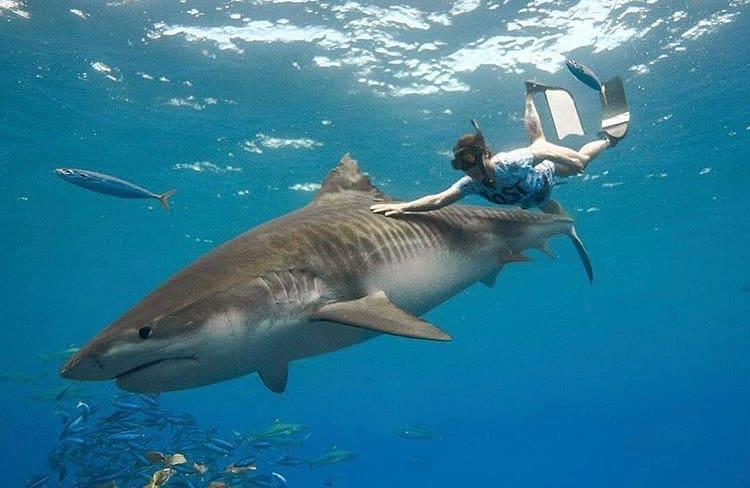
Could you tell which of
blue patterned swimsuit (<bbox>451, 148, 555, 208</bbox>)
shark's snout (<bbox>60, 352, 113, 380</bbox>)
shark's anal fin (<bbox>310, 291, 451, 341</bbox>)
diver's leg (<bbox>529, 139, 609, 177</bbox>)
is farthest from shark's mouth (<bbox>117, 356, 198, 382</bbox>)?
diver's leg (<bbox>529, 139, 609, 177</bbox>)

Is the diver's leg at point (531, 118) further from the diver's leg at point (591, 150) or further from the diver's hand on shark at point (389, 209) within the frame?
the diver's hand on shark at point (389, 209)

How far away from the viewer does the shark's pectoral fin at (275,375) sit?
446cm

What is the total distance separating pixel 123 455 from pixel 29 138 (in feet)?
51.7

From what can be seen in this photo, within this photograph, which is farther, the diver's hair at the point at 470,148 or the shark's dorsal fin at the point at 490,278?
the shark's dorsal fin at the point at 490,278

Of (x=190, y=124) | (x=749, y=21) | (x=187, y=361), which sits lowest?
(x=749, y=21)

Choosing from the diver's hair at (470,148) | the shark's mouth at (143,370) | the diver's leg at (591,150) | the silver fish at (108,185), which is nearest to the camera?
the shark's mouth at (143,370)

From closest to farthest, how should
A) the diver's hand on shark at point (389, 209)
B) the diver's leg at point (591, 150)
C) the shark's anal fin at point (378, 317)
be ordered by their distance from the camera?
the shark's anal fin at point (378, 317) < the diver's hand on shark at point (389, 209) < the diver's leg at point (591, 150)

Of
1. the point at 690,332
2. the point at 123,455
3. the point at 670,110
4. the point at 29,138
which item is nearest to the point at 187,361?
the point at 123,455

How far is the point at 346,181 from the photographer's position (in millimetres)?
6301

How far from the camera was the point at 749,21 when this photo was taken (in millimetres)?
13852

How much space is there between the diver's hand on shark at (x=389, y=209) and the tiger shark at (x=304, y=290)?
0.38 ft

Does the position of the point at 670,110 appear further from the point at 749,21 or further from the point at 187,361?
the point at 187,361

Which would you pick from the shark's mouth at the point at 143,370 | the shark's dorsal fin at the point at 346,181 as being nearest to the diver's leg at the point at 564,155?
the shark's dorsal fin at the point at 346,181

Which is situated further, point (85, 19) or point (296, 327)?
point (85, 19)
